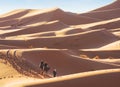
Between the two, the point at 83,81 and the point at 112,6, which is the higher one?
the point at 112,6

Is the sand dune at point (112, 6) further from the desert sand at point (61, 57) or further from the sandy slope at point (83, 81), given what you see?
the sandy slope at point (83, 81)

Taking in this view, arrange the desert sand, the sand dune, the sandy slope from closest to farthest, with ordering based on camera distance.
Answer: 1. the sandy slope
2. the desert sand
3. the sand dune

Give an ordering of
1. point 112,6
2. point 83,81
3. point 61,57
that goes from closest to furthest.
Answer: point 83,81 < point 61,57 < point 112,6

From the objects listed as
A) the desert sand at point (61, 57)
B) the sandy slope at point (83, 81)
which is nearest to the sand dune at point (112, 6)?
the desert sand at point (61, 57)

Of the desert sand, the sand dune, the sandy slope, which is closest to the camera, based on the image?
the sandy slope

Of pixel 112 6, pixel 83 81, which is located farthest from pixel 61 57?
pixel 112 6

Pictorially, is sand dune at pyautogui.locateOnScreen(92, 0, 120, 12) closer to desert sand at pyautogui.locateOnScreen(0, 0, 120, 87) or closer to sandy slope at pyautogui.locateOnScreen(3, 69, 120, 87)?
desert sand at pyautogui.locateOnScreen(0, 0, 120, 87)

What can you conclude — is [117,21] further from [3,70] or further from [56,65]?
[3,70]

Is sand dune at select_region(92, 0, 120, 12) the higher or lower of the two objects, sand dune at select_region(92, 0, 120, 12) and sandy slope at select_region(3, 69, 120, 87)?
the higher

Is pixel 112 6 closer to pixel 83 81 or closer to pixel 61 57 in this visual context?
pixel 61 57

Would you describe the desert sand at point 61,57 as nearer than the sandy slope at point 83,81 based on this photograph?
No

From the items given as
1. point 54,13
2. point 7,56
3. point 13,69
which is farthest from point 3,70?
point 54,13

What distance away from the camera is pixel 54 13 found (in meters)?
67.6

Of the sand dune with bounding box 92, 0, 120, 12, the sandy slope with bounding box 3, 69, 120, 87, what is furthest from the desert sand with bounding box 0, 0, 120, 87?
the sand dune with bounding box 92, 0, 120, 12
